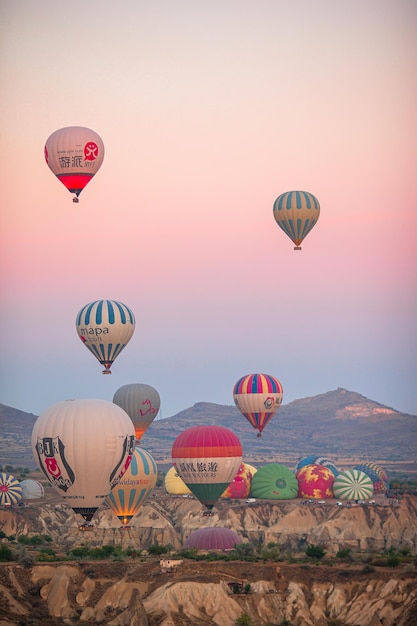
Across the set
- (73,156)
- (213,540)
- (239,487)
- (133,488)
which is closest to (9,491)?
(239,487)

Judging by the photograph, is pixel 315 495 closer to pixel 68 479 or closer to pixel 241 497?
pixel 241 497

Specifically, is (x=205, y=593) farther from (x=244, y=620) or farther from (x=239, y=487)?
(x=239, y=487)

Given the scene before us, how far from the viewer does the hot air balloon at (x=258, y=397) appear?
121 metres

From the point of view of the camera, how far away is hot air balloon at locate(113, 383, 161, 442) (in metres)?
122

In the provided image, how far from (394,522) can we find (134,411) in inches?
926

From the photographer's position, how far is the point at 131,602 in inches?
3206

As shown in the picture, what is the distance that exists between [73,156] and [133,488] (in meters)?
25.1

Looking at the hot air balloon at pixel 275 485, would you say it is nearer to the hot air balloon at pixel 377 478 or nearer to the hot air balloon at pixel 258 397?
the hot air balloon at pixel 258 397

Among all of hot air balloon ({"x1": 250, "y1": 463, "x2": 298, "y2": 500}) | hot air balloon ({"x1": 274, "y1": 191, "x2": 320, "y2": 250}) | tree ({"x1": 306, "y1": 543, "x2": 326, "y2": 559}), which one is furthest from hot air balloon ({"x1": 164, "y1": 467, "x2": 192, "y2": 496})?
tree ({"x1": 306, "y1": 543, "x2": 326, "y2": 559})

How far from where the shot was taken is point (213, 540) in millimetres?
92938

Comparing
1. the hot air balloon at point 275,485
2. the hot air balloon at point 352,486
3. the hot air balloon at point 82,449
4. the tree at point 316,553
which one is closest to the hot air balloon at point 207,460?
the tree at point 316,553

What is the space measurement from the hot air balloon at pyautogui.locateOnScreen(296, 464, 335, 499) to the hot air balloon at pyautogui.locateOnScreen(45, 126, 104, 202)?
39.1 metres

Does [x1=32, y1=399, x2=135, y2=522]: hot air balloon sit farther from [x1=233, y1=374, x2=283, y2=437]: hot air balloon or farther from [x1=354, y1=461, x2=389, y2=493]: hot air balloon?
[x1=354, y1=461, x2=389, y2=493]: hot air balloon

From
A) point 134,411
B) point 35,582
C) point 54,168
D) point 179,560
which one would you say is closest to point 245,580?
point 179,560
